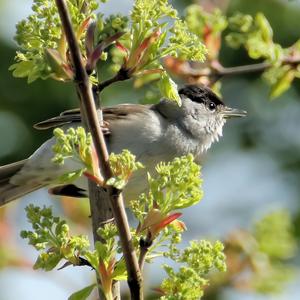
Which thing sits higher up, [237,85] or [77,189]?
[237,85]

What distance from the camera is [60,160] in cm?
209

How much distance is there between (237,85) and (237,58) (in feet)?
2.02

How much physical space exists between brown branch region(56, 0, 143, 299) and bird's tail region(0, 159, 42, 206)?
306 cm

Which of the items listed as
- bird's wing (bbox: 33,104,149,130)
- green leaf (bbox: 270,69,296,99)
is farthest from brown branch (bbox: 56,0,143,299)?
bird's wing (bbox: 33,104,149,130)

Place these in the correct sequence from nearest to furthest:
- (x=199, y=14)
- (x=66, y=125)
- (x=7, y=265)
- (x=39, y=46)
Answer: (x=39, y=46), (x=199, y=14), (x=7, y=265), (x=66, y=125)

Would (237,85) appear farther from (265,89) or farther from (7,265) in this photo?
(7,265)

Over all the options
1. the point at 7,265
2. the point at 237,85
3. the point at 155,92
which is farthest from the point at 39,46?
the point at 237,85

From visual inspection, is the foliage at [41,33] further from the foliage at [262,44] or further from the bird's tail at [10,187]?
the bird's tail at [10,187]

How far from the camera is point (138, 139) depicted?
475cm

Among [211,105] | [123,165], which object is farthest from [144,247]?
[211,105]

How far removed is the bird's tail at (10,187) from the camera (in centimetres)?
505

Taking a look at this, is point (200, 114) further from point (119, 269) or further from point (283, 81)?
point (119, 269)

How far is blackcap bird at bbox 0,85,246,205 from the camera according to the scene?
15.2 feet

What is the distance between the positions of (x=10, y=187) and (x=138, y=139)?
3.34ft
